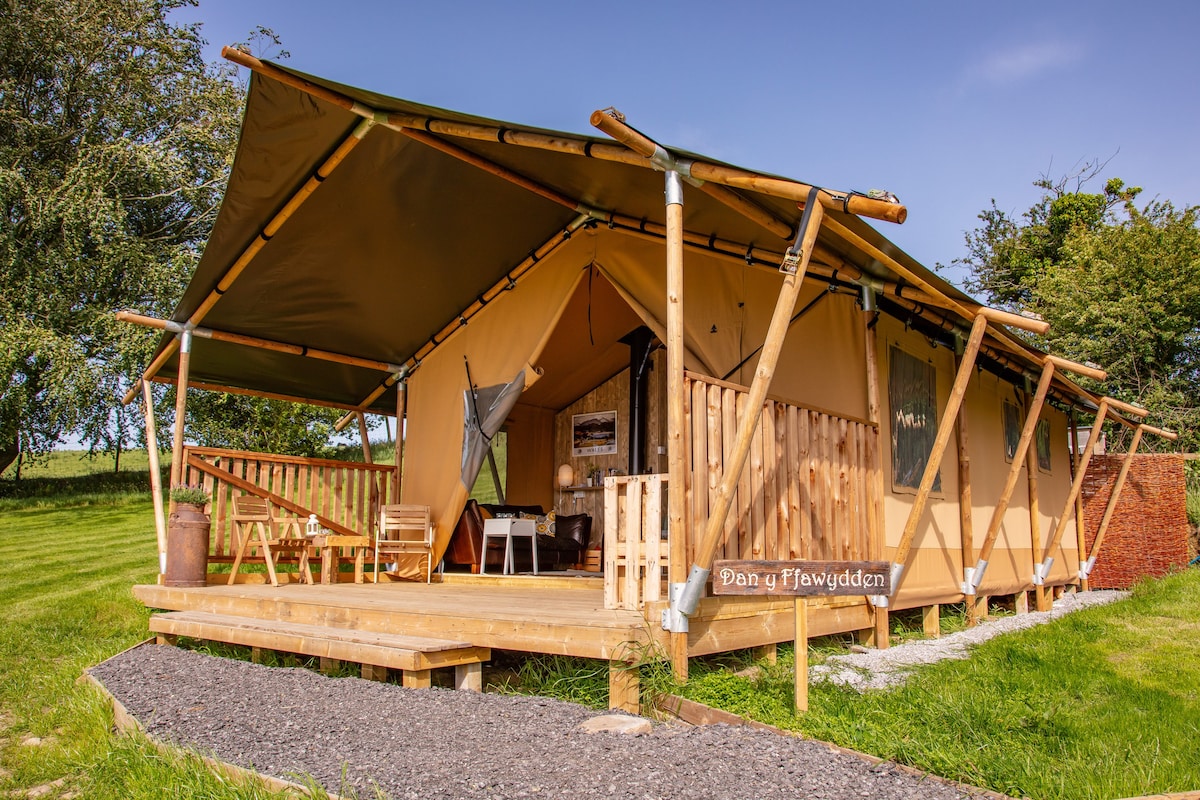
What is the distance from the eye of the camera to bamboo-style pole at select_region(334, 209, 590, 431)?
7.00 meters

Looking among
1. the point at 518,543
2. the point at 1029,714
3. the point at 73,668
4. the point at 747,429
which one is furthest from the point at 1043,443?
the point at 73,668

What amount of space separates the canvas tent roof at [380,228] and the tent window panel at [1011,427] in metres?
0.71

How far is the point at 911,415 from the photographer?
7.16 metres

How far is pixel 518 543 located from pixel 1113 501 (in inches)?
269

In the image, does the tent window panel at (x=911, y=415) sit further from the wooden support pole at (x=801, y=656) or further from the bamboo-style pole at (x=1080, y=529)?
the bamboo-style pole at (x=1080, y=529)

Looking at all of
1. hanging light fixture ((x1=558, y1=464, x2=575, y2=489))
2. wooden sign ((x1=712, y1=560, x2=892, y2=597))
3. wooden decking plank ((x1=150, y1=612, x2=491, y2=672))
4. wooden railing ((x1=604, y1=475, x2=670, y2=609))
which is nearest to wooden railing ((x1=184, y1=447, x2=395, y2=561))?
wooden decking plank ((x1=150, y1=612, x2=491, y2=672))

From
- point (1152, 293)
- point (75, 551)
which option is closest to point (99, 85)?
point (75, 551)

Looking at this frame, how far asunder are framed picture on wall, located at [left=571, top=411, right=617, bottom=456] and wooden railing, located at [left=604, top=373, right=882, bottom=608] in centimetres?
426

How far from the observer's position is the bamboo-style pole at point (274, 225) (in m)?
5.29

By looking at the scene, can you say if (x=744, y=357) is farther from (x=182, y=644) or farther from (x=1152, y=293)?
(x=1152, y=293)

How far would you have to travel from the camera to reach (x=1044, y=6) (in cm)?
1043

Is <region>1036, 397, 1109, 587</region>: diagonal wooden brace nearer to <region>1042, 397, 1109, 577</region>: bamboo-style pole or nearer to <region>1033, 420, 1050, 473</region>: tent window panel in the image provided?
<region>1042, 397, 1109, 577</region>: bamboo-style pole

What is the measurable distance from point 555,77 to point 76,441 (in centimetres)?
1229

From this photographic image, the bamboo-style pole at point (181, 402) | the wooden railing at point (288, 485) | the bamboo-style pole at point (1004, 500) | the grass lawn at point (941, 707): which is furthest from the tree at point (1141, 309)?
the bamboo-style pole at point (181, 402)
